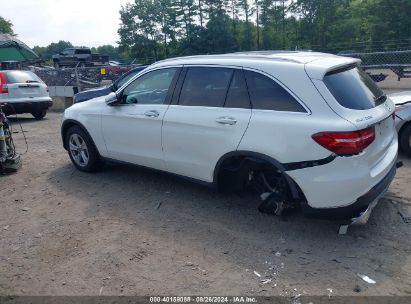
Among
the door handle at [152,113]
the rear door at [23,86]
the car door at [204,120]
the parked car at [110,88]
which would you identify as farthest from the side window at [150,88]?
the rear door at [23,86]

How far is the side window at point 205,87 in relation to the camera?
4290mm

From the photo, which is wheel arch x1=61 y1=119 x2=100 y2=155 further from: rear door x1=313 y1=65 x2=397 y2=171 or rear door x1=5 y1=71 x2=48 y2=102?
rear door x1=5 y1=71 x2=48 y2=102

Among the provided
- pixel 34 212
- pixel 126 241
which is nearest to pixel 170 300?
pixel 126 241

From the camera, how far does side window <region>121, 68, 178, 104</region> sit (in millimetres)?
4906

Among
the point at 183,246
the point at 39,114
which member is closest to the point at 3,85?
the point at 39,114

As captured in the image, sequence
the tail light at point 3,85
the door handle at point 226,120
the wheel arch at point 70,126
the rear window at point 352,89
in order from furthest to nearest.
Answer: the tail light at point 3,85
the wheel arch at point 70,126
the door handle at point 226,120
the rear window at point 352,89

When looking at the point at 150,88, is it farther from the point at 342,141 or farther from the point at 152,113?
the point at 342,141

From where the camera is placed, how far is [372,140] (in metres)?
3.61

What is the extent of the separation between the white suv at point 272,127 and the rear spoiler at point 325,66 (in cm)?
1

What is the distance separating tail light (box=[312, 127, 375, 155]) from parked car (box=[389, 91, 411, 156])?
2897 mm

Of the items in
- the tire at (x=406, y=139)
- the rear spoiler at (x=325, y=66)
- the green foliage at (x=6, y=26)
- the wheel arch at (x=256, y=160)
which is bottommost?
the tire at (x=406, y=139)

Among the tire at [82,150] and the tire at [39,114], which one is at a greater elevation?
the tire at [82,150]

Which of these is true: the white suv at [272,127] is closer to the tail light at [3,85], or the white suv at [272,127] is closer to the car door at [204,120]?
the car door at [204,120]

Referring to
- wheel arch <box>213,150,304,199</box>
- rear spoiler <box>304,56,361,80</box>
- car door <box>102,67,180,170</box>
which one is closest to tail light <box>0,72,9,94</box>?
car door <box>102,67,180,170</box>
